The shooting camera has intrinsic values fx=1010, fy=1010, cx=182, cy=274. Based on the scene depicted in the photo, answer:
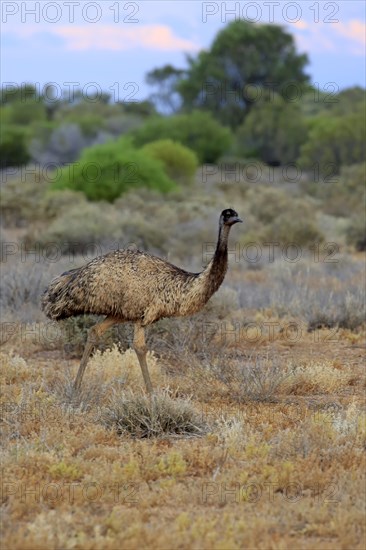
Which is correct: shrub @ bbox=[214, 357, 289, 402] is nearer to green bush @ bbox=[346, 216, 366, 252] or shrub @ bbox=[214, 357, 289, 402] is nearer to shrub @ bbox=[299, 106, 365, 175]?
green bush @ bbox=[346, 216, 366, 252]

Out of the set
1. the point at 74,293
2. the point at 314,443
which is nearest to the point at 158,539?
the point at 314,443

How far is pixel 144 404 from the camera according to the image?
765cm

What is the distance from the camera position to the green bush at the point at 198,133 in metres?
51.1

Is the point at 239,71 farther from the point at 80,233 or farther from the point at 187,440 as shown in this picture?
the point at 187,440

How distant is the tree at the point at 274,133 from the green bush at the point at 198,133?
116cm

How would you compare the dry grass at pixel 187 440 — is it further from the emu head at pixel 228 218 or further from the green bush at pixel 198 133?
the green bush at pixel 198 133

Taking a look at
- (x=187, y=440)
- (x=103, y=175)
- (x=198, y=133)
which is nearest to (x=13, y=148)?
(x=198, y=133)

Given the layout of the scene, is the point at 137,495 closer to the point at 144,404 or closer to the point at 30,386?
the point at 144,404

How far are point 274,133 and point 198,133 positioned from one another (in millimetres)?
3964

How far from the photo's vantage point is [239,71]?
63.6 m

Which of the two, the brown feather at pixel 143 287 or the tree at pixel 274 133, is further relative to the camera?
the tree at pixel 274 133

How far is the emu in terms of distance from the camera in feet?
27.3

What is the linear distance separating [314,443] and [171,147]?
3439 cm

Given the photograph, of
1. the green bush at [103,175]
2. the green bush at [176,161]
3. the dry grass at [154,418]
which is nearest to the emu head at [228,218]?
the dry grass at [154,418]
